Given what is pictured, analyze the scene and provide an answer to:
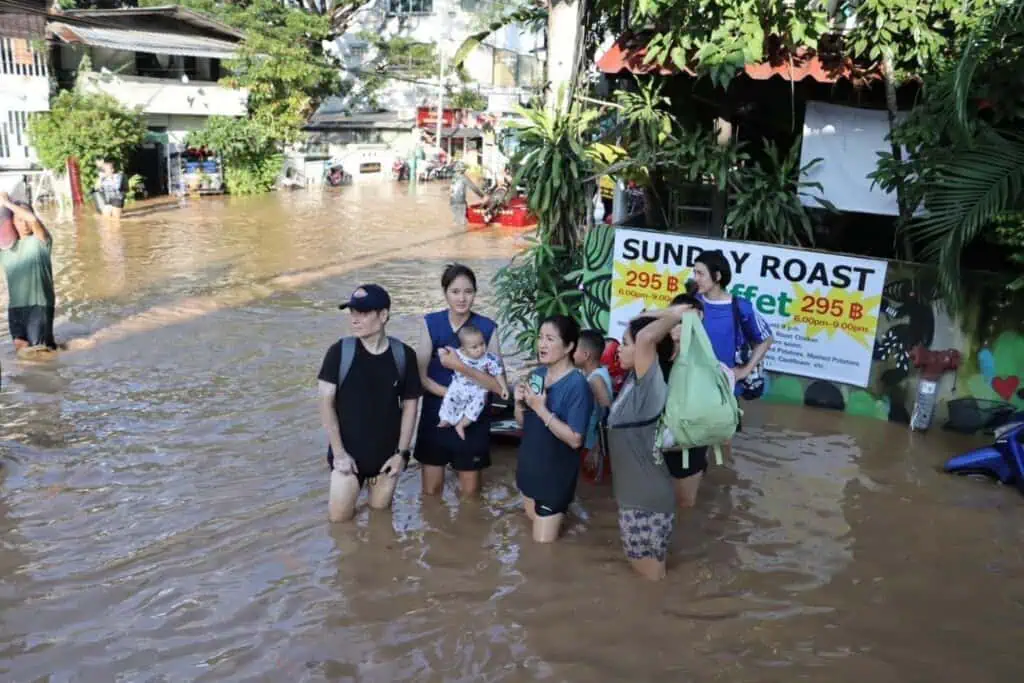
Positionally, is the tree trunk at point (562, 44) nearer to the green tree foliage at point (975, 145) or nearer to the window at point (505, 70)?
the green tree foliage at point (975, 145)

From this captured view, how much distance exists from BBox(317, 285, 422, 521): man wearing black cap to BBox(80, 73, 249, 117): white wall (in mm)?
24478

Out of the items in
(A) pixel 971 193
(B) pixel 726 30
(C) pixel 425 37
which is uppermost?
(C) pixel 425 37

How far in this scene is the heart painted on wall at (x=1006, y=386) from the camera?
7.79 metres

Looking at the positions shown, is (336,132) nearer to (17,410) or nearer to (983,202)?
(17,410)

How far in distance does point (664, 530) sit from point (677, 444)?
0.51 metres

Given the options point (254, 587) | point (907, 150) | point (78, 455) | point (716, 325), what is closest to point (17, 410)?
point (78, 455)

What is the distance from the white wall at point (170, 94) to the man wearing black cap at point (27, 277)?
718 inches

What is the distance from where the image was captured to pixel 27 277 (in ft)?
33.3

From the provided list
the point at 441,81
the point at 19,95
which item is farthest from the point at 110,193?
the point at 441,81

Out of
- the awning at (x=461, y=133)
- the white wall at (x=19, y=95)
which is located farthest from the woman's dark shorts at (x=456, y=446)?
the awning at (x=461, y=133)

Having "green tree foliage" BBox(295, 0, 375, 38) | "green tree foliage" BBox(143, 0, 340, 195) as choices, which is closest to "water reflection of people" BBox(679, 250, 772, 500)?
"green tree foliage" BBox(143, 0, 340, 195)

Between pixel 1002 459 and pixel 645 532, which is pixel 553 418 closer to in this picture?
pixel 645 532

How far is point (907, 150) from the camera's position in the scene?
8297mm

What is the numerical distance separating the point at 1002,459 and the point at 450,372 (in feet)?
13.2
